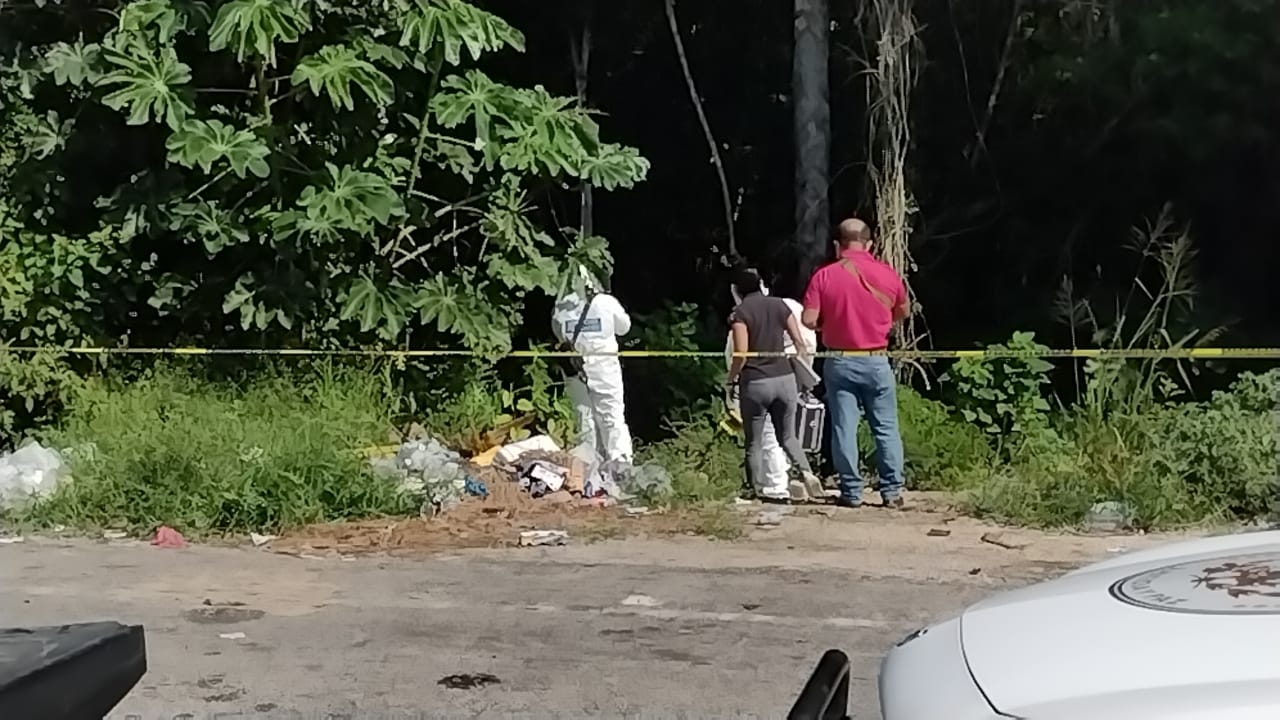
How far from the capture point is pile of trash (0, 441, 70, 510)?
9.30 metres

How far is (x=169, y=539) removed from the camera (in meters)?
8.59

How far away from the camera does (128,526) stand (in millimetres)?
8930

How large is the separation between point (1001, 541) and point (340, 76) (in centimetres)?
518

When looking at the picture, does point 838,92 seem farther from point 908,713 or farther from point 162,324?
point 908,713

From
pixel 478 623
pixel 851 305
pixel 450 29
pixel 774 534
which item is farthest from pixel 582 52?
pixel 478 623

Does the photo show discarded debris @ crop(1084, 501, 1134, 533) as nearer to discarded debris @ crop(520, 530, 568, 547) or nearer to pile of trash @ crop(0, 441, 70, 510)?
discarded debris @ crop(520, 530, 568, 547)

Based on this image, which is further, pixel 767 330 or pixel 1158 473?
pixel 767 330

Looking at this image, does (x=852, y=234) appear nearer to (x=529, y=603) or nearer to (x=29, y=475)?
(x=529, y=603)

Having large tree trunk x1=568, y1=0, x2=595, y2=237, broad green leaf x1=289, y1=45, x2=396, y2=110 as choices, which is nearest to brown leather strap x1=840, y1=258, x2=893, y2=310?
broad green leaf x1=289, y1=45, x2=396, y2=110

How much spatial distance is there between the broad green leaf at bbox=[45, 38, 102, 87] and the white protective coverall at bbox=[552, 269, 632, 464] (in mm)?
3772

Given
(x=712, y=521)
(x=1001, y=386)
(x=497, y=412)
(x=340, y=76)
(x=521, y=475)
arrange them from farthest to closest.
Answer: (x=497, y=412) < (x=1001, y=386) < (x=340, y=76) < (x=521, y=475) < (x=712, y=521)

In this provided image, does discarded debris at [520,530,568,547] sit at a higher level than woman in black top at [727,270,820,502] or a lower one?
lower

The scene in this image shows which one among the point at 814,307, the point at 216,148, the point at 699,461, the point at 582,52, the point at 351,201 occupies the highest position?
the point at 582,52

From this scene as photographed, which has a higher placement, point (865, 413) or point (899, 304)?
point (899, 304)
